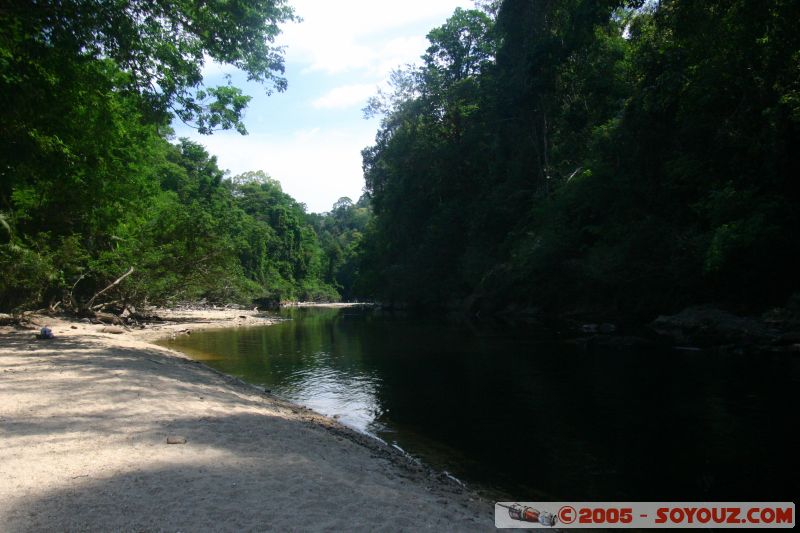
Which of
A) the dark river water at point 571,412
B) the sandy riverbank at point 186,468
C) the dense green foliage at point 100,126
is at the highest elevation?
the dense green foliage at point 100,126

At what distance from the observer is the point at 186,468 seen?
535 cm

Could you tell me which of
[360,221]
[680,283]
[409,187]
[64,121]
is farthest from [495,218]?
[360,221]

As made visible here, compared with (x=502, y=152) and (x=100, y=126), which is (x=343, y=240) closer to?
(x=502, y=152)

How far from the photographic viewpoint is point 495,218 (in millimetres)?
42938

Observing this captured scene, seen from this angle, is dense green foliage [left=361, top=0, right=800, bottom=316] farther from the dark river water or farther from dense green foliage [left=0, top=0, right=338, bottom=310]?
dense green foliage [left=0, top=0, right=338, bottom=310]

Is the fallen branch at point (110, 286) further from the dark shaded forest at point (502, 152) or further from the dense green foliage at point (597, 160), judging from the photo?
the dense green foliage at point (597, 160)

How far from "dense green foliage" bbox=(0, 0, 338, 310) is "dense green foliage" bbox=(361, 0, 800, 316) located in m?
12.5

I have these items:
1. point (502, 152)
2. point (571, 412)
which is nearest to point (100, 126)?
point (571, 412)

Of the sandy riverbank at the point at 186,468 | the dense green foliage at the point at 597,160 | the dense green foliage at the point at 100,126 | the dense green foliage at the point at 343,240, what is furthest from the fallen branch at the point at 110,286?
the dense green foliage at the point at 343,240

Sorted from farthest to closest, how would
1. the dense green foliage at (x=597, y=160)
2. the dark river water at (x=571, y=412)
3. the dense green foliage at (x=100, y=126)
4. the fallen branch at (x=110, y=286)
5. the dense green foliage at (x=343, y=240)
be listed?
the dense green foliage at (x=343, y=240) < the fallen branch at (x=110, y=286) < the dense green foliage at (x=597, y=160) < the dense green foliage at (x=100, y=126) < the dark river water at (x=571, y=412)

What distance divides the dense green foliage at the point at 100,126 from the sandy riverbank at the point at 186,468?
6.10 metres

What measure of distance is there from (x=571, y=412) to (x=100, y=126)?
15844mm

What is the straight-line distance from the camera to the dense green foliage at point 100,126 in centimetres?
1073

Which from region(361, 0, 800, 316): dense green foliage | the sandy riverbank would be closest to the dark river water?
the sandy riverbank
